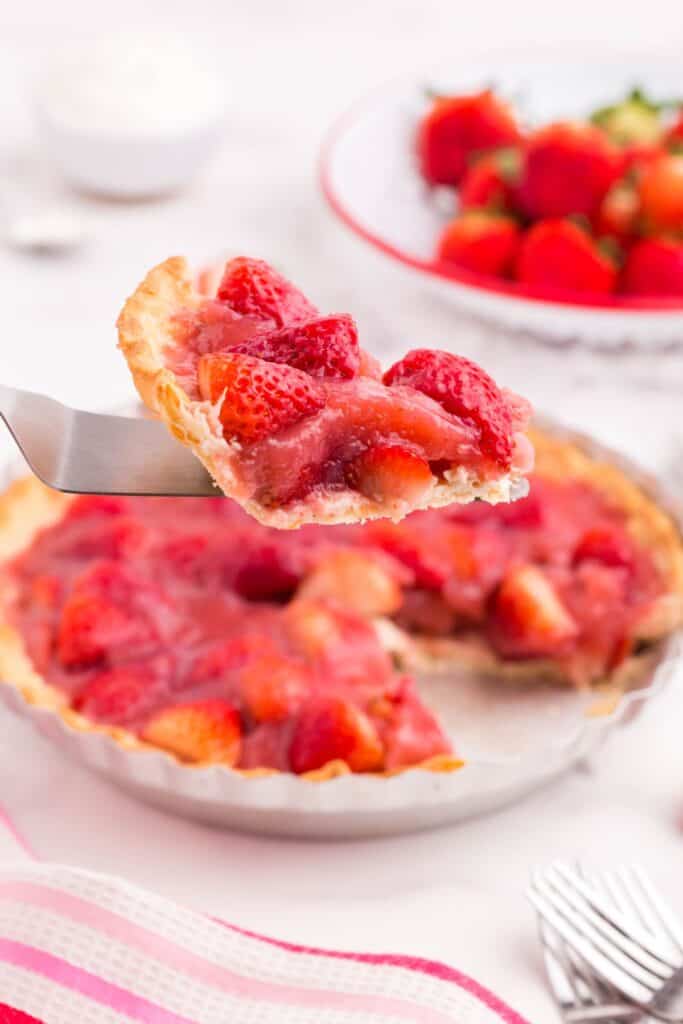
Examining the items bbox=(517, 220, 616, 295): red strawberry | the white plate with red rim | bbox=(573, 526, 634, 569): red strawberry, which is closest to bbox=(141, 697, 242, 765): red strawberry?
bbox=(573, 526, 634, 569): red strawberry

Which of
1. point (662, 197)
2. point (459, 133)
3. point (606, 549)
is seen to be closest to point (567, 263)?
point (662, 197)

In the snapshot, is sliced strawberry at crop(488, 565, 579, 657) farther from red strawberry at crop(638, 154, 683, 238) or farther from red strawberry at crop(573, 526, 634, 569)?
red strawberry at crop(638, 154, 683, 238)

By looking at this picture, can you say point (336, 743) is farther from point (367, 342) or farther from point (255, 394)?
point (367, 342)

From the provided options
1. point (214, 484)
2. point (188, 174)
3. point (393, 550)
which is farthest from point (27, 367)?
point (214, 484)

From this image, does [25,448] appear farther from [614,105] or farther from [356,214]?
[614,105]

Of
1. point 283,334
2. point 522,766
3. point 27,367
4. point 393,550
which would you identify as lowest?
point 27,367

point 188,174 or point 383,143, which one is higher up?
point 383,143

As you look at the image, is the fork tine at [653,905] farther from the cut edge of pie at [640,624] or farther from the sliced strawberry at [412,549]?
the sliced strawberry at [412,549]
